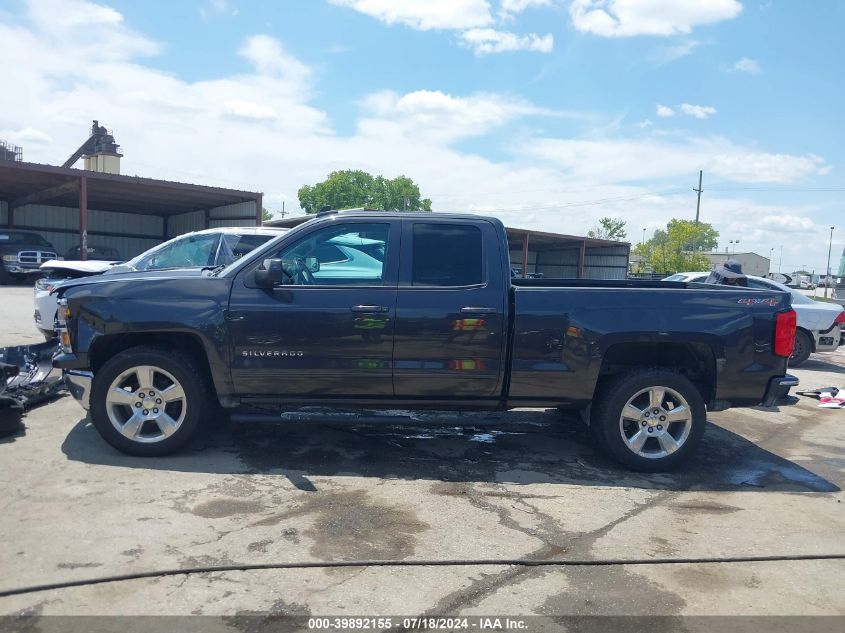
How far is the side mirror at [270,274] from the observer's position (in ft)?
15.9

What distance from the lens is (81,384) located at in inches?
201

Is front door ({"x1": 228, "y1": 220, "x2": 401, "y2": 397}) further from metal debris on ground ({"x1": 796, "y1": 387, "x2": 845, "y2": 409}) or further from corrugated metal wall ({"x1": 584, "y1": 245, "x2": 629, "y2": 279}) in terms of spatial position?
corrugated metal wall ({"x1": 584, "y1": 245, "x2": 629, "y2": 279})

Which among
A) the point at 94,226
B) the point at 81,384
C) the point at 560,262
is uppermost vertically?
the point at 94,226

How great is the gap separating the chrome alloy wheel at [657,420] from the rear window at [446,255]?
1.58 m

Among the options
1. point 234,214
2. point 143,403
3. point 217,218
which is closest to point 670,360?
point 143,403

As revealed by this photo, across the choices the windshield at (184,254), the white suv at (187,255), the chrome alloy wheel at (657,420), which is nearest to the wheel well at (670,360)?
the chrome alloy wheel at (657,420)

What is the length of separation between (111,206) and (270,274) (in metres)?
28.8

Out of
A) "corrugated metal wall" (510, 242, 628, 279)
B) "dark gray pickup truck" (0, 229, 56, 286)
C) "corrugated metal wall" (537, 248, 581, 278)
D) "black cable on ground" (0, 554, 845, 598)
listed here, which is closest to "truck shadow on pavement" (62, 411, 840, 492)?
"black cable on ground" (0, 554, 845, 598)

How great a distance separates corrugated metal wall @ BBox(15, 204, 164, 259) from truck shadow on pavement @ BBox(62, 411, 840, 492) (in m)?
28.7

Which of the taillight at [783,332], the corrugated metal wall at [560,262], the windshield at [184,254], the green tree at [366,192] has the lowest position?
the taillight at [783,332]

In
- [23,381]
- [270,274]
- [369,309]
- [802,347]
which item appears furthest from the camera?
[802,347]

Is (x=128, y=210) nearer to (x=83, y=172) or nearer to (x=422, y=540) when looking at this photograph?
(x=83, y=172)

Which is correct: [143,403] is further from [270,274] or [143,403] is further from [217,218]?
[217,218]

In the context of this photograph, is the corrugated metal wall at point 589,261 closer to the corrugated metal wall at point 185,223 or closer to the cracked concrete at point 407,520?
the corrugated metal wall at point 185,223
